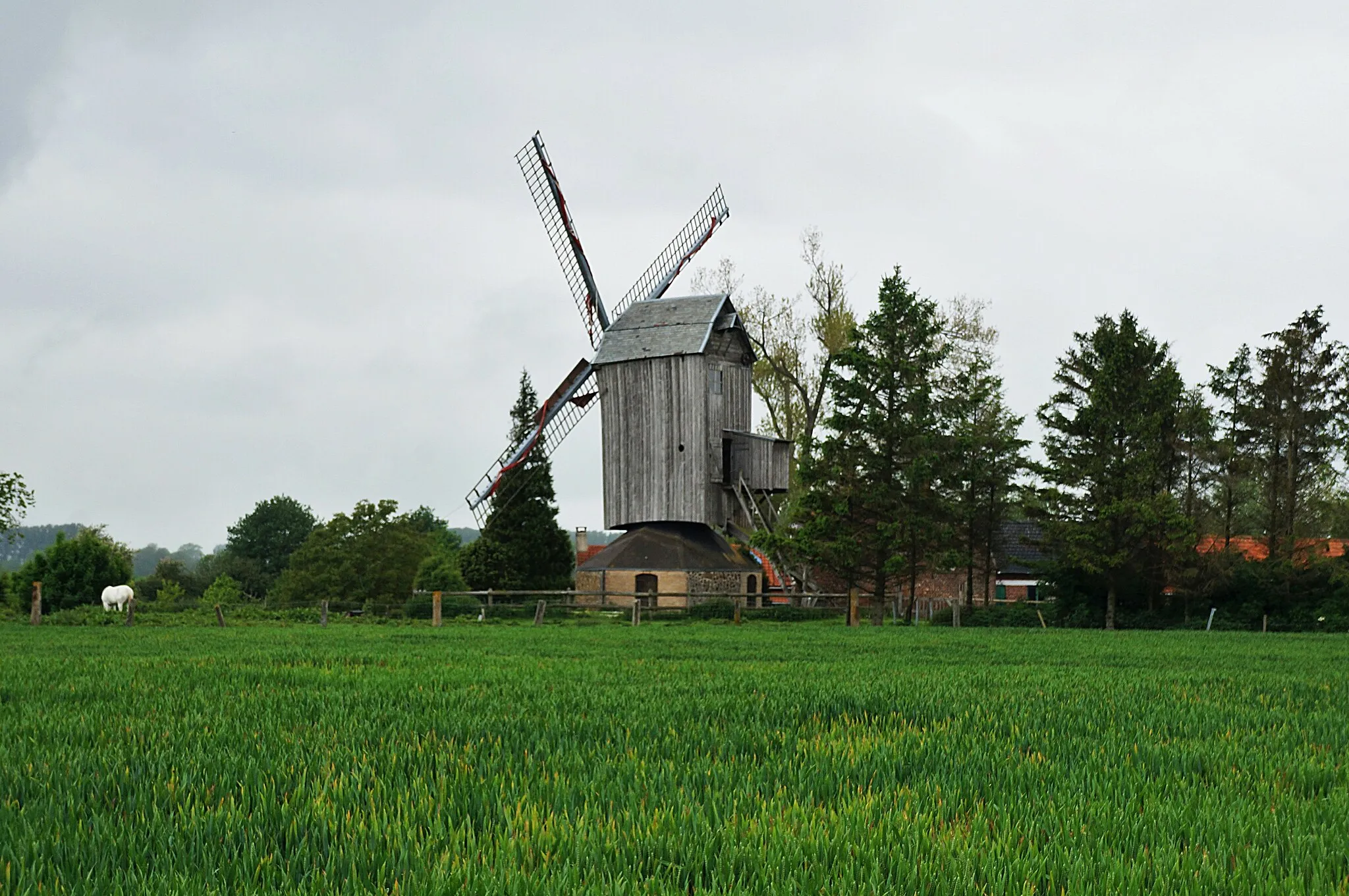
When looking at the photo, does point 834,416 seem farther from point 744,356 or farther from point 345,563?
point 345,563

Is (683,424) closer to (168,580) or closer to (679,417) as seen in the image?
(679,417)

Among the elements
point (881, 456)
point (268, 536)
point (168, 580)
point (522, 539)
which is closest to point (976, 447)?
point (881, 456)

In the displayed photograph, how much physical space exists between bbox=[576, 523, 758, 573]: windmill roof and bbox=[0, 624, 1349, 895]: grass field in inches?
1474

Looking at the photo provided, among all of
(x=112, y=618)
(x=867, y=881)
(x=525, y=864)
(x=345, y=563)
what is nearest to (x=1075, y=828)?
(x=867, y=881)

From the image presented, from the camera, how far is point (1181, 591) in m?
41.1

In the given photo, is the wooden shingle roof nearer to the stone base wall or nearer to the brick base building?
the brick base building

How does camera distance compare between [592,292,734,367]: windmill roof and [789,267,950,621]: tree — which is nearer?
[789,267,950,621]: tree

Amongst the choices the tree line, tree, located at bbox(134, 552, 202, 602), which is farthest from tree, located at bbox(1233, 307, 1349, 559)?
tree, located at bbox(134, 552, 202, 602)

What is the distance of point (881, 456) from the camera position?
39.2 meters

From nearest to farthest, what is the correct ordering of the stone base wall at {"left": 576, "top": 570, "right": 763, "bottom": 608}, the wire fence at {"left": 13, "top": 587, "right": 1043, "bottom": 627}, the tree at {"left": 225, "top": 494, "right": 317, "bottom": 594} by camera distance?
the wire fence at {"left": 13, "top": 587, "right": 1043, "bottom": 627} < the stone base wall at {"left": 576, "top": 570, "right": 763, "bottom": 608} < the tree at {"left": 225, "top": 494, "right": 317, "bottom": 594}

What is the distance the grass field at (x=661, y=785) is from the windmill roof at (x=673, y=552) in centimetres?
3745

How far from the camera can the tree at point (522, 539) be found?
55656mm

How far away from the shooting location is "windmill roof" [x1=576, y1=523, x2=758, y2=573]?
50219mm

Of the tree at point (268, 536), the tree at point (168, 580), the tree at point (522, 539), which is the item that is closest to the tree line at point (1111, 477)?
the tree at point (522, 539)
